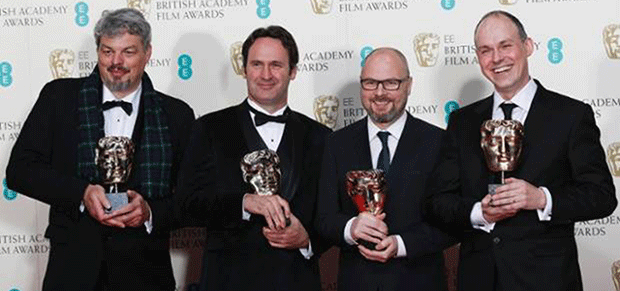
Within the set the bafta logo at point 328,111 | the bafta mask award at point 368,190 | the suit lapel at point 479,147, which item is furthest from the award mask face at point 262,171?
the bafta logo at point 328,111

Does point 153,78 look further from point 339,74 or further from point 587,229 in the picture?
point 587,229

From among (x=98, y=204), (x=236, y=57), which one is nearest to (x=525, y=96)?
(x=98, y=204)

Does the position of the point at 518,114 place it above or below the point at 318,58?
below

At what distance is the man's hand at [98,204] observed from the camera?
3.28m

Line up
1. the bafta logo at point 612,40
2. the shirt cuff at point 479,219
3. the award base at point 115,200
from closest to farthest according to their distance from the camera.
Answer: the shirt cuff at point 479,219 → the award base at point 115,200 → the bafta logo at point 612,40

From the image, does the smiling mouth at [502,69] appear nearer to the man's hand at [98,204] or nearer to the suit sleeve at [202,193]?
the suit sleeve at [202,193]

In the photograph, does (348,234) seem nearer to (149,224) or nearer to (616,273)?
(149,224)

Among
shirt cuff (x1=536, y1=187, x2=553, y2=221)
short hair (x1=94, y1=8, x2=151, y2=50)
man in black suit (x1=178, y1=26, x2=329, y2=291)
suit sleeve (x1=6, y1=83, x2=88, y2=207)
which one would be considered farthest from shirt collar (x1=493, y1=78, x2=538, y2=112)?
suit sleeve (x1=6, y1=83, x2=88, y2=207)

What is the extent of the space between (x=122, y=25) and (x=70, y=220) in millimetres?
761

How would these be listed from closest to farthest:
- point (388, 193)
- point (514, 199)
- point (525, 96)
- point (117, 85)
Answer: point (514, 199), point (525, 96), point (388, 193), point (117, 85)

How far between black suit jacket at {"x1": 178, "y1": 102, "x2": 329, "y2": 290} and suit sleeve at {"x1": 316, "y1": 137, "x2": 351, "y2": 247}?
9 centimetres

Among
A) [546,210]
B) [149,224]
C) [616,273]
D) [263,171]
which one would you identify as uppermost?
[263,171]

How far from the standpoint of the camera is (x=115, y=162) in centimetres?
328

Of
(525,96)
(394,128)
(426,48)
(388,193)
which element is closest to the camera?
(525,96)
